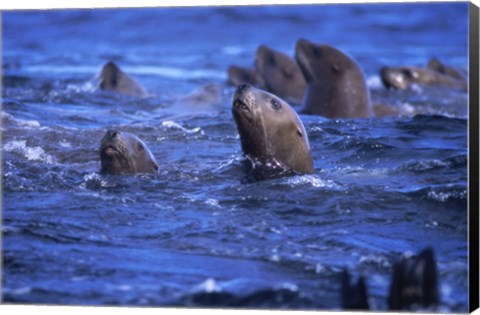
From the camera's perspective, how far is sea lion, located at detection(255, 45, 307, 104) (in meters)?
14.7

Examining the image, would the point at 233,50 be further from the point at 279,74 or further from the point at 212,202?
the point at 212,202

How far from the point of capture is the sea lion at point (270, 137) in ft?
31.7

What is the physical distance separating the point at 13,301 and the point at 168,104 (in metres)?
5.78

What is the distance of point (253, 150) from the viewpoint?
32.1ft

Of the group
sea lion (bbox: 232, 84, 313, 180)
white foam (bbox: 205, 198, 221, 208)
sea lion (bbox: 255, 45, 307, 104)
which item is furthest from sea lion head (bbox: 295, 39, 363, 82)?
white foam (bbox: 205, 198, 221, 208)

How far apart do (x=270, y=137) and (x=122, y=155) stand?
1.17m

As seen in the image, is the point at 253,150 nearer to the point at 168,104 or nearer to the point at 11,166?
the point at 11,166

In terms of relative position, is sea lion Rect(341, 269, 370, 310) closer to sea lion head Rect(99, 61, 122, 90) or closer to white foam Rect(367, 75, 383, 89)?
sea lion head Rect(99, 61, 122, 90)

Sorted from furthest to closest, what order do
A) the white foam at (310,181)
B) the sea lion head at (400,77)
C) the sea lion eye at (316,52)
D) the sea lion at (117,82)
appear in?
the sea lion head at (400,77) → the sea lion at (117,82) → the sea lion eye at (316,52) → the white foam at (310,181)

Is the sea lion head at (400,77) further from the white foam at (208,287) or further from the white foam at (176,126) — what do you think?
the white foam at (208,287)

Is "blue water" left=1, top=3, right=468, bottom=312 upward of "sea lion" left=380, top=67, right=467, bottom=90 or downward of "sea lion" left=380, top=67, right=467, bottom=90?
downward

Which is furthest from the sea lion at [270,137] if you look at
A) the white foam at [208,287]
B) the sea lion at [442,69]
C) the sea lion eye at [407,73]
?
the sea lion at [442,69]

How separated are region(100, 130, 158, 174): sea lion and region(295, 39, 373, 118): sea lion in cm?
298

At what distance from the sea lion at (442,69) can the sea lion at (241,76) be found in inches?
90.1
